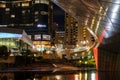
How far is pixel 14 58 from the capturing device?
62.8 metres

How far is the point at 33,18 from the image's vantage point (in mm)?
180750

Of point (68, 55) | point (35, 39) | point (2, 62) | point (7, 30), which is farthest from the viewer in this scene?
point (35, 39)

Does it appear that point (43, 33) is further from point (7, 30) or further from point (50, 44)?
point (7, 30)

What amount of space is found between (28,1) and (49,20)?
1566cm

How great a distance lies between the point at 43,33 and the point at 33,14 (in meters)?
12.8

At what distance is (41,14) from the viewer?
7062 inches

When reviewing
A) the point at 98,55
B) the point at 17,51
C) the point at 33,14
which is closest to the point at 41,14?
the point at 33,14

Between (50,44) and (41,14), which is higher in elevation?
(41,14)

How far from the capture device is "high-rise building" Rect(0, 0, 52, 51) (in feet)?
577

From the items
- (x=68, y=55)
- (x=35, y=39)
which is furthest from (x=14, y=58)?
(x=35, y=39)

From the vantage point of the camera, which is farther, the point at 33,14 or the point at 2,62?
the point at 33,14

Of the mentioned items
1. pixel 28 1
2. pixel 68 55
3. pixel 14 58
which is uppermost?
pixel 28 1

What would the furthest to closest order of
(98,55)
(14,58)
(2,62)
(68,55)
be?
(68,55), (14,58), (2,62), (98,55)

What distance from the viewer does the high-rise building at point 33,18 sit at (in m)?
176
